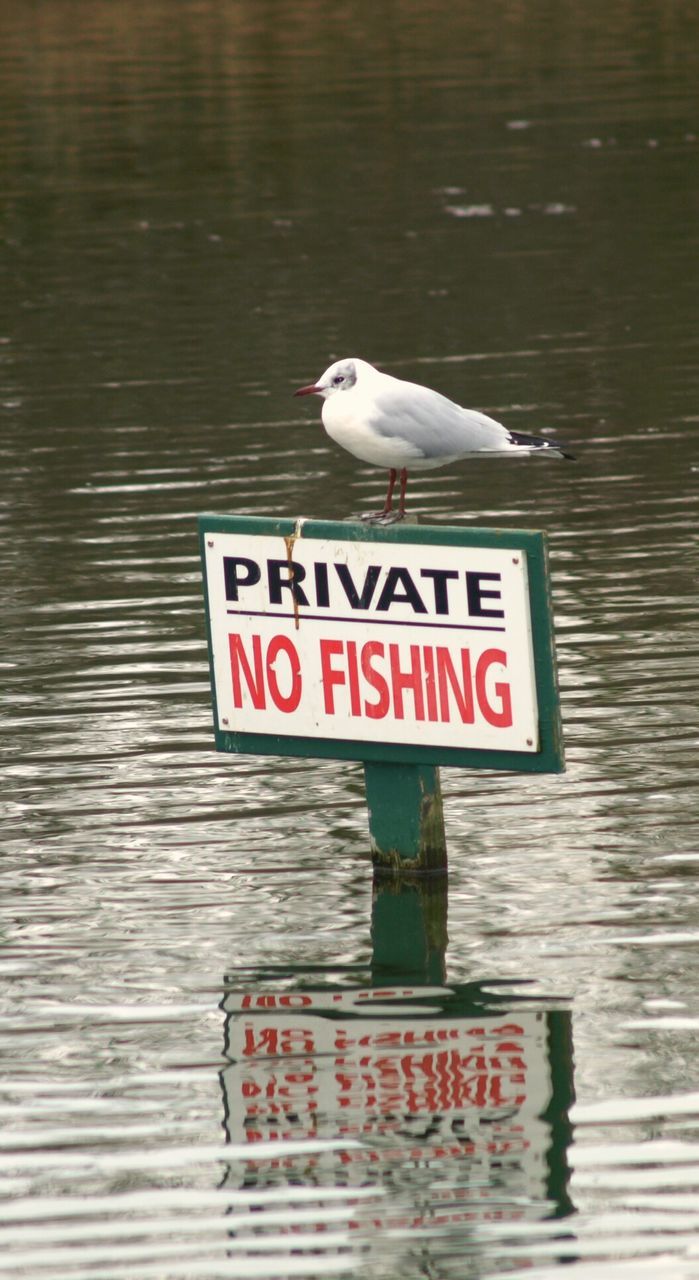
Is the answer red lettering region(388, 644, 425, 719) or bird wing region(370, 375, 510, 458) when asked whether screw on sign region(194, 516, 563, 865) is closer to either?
red lettering region(388, 644, 425, 719)

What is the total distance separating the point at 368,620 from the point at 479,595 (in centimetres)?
38

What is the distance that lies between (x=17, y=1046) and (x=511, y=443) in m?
2.43

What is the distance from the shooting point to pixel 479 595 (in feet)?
22.2

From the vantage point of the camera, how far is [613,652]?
32.1 feet

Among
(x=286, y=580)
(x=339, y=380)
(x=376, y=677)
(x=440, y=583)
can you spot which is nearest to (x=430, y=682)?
(x=376, y=677)

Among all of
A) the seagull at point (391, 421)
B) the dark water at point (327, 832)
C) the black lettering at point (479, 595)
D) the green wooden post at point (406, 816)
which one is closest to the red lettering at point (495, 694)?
the black lettering at point (479, 595)

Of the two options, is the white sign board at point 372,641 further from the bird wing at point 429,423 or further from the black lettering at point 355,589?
the bird wing at point 429,423

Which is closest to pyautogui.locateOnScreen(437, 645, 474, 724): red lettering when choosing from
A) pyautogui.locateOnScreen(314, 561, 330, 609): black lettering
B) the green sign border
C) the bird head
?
the green sign border

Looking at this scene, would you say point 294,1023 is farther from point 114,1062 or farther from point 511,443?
point 511,443

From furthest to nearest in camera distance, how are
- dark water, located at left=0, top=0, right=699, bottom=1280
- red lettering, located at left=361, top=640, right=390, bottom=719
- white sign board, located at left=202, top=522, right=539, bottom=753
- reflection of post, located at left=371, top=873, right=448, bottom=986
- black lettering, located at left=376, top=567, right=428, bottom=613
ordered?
red lettering, located at left=361, top=640, right=390, bottom=719 < black lettering, located at left=376, top=567, right=428, bottom=613 < white sign board, located at left=202, top=522, right=539, bottom=753 < reflection of post, located at left=371, top=873, right=448, bottom=986 < dark water, located at left=0, top=0, right=699, bottom=1280

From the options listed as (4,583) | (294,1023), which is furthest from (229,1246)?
(4,583)

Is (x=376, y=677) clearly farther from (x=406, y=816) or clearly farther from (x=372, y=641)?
(x=406, y=816)

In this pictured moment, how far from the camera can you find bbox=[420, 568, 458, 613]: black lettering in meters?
6.80

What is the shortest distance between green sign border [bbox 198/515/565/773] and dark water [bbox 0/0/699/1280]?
1.58 feet
